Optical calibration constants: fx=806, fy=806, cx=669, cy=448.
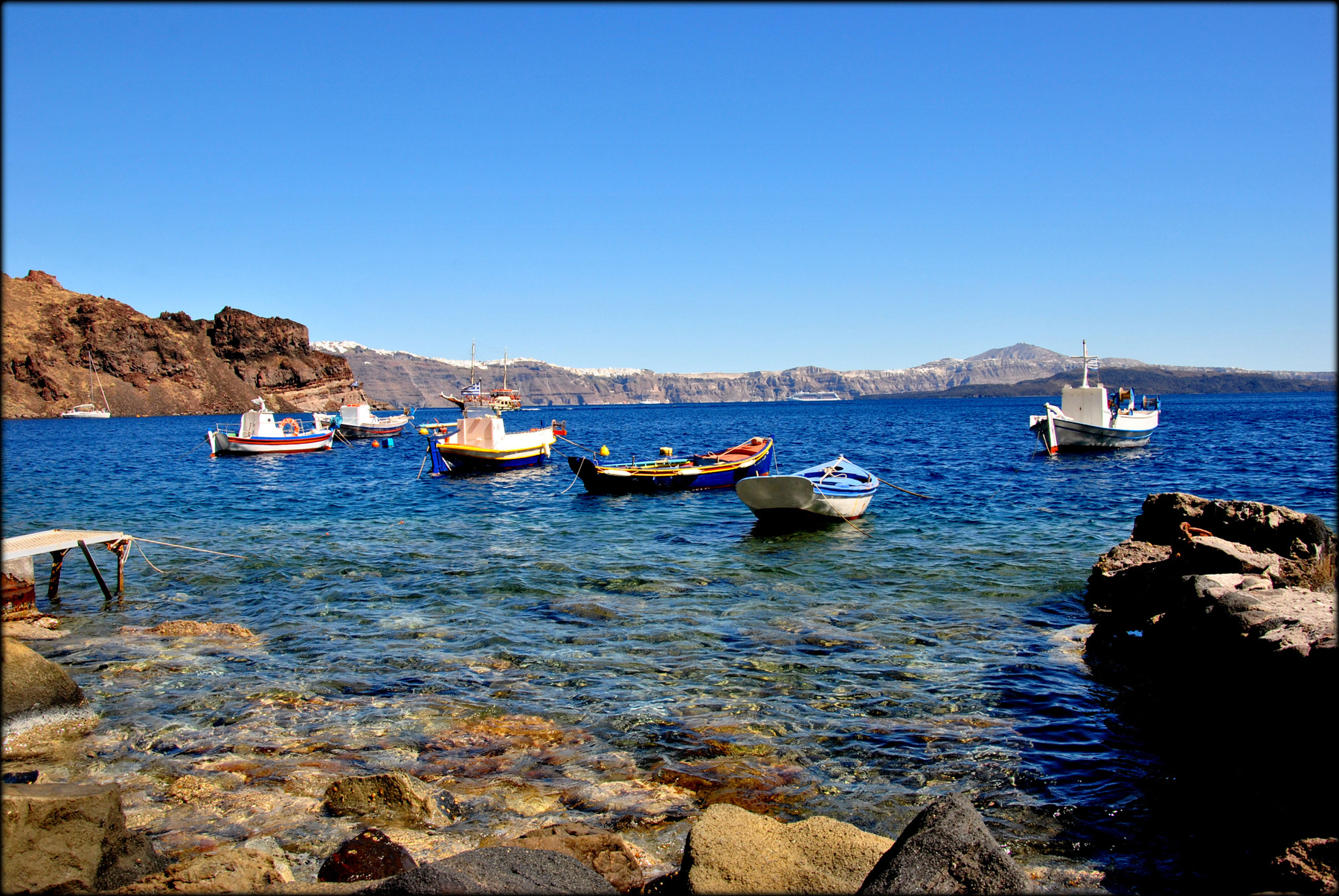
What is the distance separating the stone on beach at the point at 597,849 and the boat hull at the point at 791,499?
14.9 m


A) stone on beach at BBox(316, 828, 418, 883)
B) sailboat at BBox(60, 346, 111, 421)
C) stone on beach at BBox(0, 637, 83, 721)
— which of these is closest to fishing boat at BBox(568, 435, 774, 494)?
stone on beach at BBox(0, 637, 83, 721)

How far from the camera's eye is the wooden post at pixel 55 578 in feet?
46.4

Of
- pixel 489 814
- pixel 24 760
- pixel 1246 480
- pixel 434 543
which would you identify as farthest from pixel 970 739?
pixel 1246 480

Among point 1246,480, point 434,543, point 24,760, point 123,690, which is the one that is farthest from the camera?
point 1246,480

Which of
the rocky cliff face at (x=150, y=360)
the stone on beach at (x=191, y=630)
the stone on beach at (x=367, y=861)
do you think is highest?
the rocky cliff face at (x=150, y=360)

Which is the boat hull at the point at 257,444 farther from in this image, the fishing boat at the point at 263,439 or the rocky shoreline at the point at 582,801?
the rocky shoreline at the point at 582,801

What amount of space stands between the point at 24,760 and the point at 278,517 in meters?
17.6

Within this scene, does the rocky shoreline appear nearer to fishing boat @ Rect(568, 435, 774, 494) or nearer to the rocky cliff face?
fishing boat @ Rect(568, 435, 774, 494)

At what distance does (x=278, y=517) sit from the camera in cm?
2423

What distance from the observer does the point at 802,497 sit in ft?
66.7

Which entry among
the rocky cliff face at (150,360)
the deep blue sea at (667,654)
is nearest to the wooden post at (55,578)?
the deep blue sea at (667,654)

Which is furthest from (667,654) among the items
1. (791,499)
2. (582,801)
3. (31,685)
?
(791,499)

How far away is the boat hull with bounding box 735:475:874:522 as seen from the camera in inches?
797

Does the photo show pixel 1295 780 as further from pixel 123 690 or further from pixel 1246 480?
pixel 1246 480
